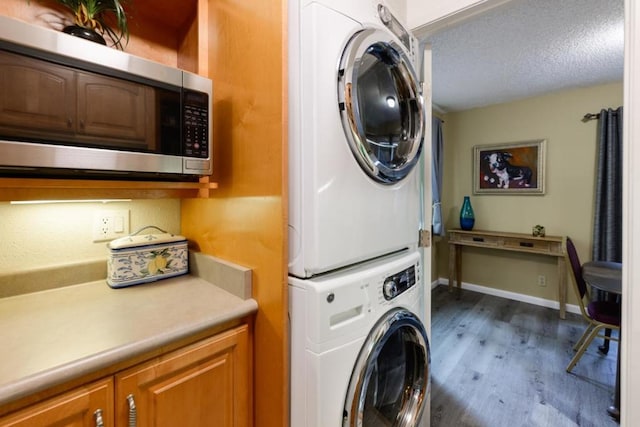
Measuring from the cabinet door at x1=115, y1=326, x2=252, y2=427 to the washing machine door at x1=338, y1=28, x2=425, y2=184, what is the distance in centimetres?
75

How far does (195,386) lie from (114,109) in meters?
0.85

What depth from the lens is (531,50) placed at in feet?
7.37

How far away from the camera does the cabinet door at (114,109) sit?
81 cm

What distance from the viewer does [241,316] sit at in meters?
0.96

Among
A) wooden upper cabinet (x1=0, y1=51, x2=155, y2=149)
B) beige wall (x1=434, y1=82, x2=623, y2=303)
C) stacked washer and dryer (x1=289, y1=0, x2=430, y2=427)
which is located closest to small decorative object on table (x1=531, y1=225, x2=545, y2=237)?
beige wall (x1=434, y1=82, x2=623, y2=303)

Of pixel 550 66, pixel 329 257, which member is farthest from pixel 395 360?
pixel 550 66

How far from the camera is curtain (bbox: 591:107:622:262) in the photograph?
2.74 m

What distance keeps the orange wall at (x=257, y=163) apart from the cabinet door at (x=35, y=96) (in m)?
0.47

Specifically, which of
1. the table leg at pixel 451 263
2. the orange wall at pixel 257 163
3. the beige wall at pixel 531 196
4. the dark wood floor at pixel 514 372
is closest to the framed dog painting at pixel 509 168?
the beige wall at pixel 531 196

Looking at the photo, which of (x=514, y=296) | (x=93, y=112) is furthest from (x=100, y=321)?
(x=514, y=296)

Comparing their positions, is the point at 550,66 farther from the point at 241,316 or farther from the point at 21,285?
the point at 21,285

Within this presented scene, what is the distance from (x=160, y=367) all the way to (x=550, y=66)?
344 centimetres

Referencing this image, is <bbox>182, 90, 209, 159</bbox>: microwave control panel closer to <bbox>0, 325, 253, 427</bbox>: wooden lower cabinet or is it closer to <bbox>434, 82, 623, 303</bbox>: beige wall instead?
<bbox>0, 325, 253, 427</bbox>: wooden lower cabinet

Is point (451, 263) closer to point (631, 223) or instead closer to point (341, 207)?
point (631, 223)
